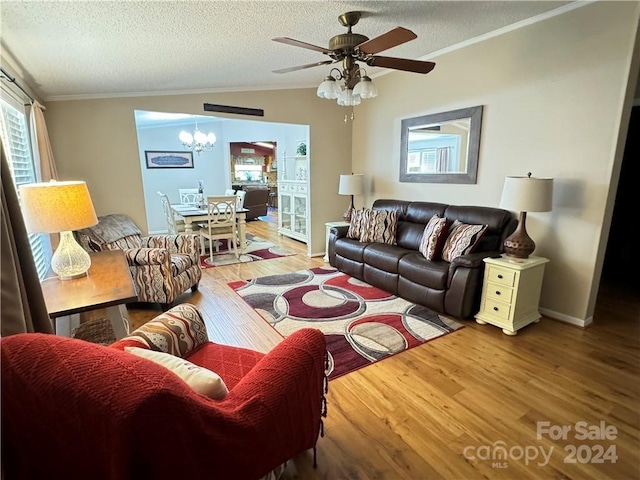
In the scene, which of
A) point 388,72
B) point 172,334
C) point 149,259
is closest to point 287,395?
point 172,334

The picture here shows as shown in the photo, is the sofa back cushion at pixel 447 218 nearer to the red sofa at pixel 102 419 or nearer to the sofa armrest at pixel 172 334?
the sofa armrest at pixel 172 334

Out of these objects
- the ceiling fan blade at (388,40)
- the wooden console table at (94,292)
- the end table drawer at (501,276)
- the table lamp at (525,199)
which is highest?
the ceiling fan blade at (388,40)

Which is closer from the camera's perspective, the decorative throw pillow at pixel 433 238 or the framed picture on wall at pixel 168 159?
the decorative throw pillow at pixel 433 238

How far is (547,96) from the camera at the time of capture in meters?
2.89

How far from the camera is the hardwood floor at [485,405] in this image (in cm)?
153

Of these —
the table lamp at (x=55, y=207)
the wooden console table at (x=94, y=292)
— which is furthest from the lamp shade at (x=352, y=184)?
the table lamp at (x=55, y=207)

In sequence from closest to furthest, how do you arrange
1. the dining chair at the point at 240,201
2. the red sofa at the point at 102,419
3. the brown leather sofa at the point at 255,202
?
1. the red sofa at the point at 102,419
2. the dining chair at the point at 240,201
3. the brown leather sofa at the point at 255,202

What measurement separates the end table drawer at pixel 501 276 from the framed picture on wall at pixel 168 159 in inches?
281

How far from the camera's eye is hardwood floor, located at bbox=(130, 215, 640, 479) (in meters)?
1.53

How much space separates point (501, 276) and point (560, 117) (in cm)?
152

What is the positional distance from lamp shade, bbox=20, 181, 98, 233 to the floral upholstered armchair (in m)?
1.25

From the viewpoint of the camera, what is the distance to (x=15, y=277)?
1197 millimetres

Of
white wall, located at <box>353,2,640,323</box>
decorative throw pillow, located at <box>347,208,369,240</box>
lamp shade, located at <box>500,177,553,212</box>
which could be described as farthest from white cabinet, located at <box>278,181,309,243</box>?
lamp shade, located at <box>500,177,553,212</box>

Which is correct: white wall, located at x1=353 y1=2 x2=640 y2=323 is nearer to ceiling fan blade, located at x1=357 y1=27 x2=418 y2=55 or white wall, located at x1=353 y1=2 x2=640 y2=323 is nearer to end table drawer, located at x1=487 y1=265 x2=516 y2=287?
end table drawer, located at x1=487 y1=265 x2=516 y2=287
